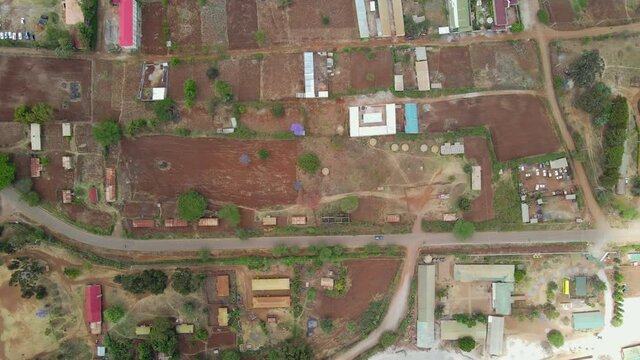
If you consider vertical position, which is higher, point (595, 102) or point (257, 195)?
point (595, 102)

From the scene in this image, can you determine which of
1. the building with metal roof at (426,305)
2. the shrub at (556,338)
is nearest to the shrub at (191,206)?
the building with metal roof at (426,305)

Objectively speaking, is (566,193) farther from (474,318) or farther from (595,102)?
(474,318)

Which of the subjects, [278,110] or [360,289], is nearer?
[278,110]

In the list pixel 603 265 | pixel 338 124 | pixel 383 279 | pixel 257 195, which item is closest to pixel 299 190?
pixel 257 195

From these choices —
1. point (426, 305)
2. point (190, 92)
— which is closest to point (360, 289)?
point (426, 305)

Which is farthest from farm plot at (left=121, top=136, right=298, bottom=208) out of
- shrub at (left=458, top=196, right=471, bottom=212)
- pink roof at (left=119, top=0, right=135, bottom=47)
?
shrub at (left=458, top=196, right=471, bottom=212)

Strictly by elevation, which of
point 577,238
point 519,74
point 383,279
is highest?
point 519,74

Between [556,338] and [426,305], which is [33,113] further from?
[556,338]
